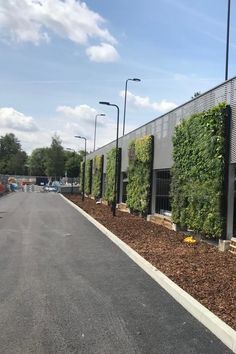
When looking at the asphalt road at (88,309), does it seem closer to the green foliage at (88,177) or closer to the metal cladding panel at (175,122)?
the metal cladding panel at (175,122)

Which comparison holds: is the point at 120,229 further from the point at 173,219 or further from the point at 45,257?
the point at 45,257

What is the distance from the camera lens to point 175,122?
60.8ft

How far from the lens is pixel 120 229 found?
18094mm

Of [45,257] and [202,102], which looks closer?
[45,257]

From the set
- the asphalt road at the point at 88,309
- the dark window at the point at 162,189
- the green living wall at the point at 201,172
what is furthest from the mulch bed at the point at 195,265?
the dark window at the point at 162,189

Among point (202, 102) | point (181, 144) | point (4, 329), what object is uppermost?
point (202, 102)

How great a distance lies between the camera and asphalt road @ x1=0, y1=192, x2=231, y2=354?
573 centimetres

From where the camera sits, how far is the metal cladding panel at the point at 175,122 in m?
12.9

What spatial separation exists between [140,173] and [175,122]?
6.08 m

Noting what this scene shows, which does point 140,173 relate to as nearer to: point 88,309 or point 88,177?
point 88,309

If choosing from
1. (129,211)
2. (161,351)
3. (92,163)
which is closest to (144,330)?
(161,351)

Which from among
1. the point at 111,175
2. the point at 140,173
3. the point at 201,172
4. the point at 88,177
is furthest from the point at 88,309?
the point at 88,177

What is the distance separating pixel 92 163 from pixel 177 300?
43.8 metres

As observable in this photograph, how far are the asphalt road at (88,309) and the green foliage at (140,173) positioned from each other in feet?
33.8
